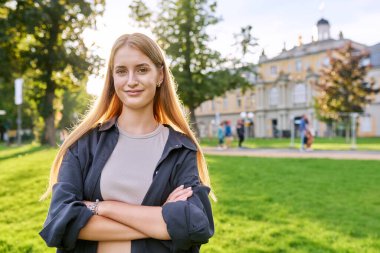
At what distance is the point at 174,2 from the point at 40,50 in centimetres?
1248

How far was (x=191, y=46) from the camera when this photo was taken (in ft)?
124

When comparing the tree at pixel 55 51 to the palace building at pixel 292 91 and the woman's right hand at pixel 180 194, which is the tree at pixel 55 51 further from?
the palace building at pixel 292 91

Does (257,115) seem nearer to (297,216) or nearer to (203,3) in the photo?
(203,3)

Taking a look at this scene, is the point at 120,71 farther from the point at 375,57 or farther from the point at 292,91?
the point at 292,91

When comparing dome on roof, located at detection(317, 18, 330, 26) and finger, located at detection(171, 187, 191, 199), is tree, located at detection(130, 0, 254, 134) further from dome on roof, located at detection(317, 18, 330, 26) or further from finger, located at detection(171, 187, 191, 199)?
dome on roof, located at detection(317, 18, 330, 26)

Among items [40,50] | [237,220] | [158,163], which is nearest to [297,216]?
[237,220]

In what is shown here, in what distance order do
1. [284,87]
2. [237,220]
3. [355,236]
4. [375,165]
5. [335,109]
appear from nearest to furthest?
[355,236], [237,220], [375,165], [335,109], [284,87]

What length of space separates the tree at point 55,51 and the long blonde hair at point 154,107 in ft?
86.0

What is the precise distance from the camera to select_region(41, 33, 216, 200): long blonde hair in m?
2.60

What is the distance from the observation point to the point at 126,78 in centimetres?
261

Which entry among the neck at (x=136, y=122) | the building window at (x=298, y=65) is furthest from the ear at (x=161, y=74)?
the building window at (x=298, y=65)

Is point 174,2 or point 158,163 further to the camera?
point 174,2

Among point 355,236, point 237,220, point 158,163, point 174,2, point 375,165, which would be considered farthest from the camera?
point 174,2

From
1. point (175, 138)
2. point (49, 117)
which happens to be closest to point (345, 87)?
point (49, 117)
